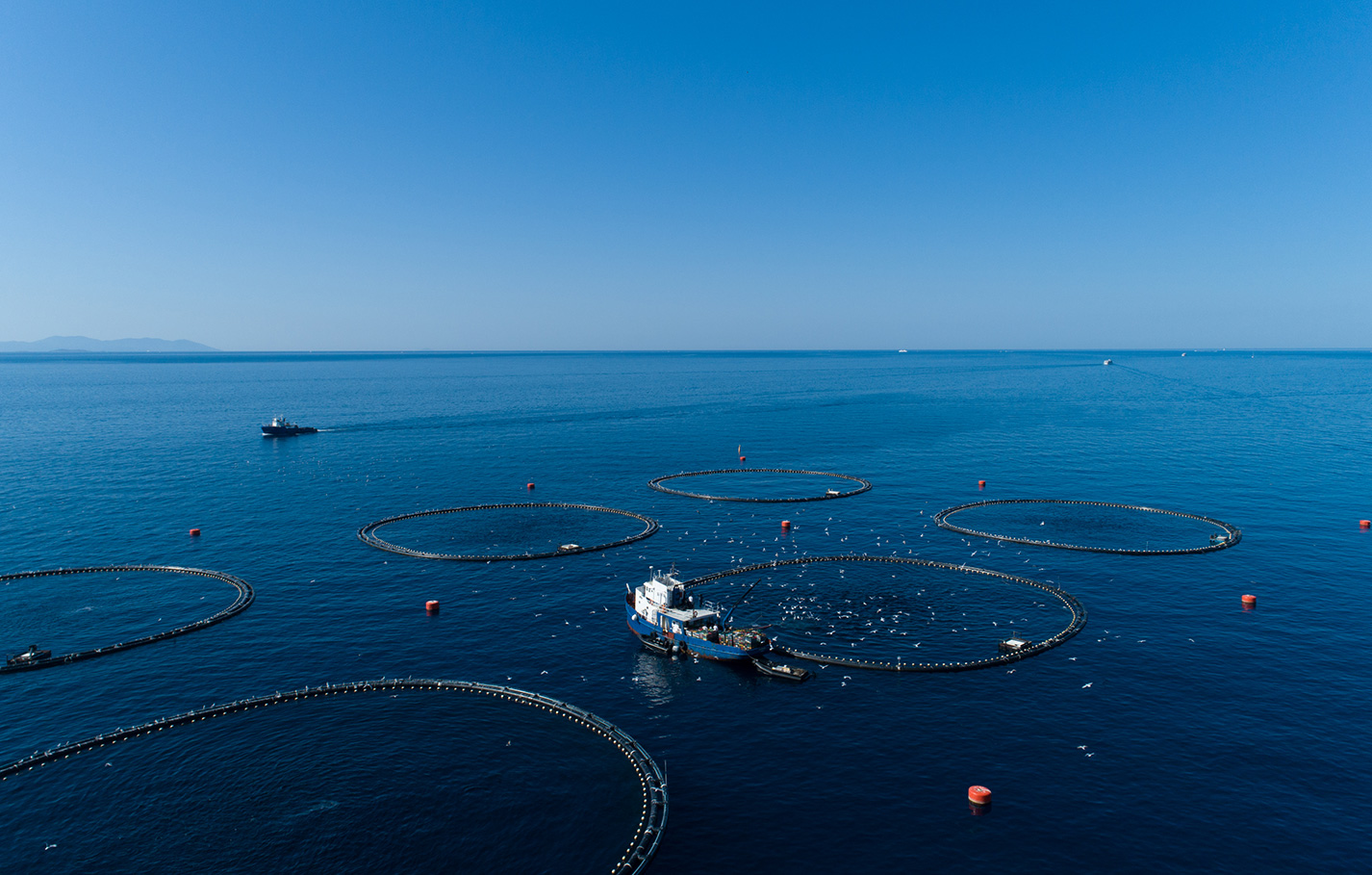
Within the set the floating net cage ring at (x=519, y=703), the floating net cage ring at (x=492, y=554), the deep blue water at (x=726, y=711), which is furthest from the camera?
the floating net cage ring at (x=492, y=554)

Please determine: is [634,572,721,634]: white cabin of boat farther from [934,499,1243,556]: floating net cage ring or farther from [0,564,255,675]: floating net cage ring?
[934,499,1243,556]: floating net cage ring

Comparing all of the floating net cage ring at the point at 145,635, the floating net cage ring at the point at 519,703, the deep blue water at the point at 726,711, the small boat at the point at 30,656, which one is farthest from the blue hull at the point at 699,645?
the small boat at the point at 30,656

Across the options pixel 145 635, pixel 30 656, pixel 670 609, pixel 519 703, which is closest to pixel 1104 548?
pixel 670 609

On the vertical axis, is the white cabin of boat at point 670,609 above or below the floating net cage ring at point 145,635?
above

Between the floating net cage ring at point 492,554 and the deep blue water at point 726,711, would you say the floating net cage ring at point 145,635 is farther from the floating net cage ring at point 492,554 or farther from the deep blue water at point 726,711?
the floating net cage ring at point 492,554

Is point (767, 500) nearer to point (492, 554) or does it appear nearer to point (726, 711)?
point (492, 554)

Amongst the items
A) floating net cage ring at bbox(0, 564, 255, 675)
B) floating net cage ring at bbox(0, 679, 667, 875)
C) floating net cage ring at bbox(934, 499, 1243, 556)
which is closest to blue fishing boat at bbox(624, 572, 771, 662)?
floating net cage ring at bbox(0, 679, 667, 875)
